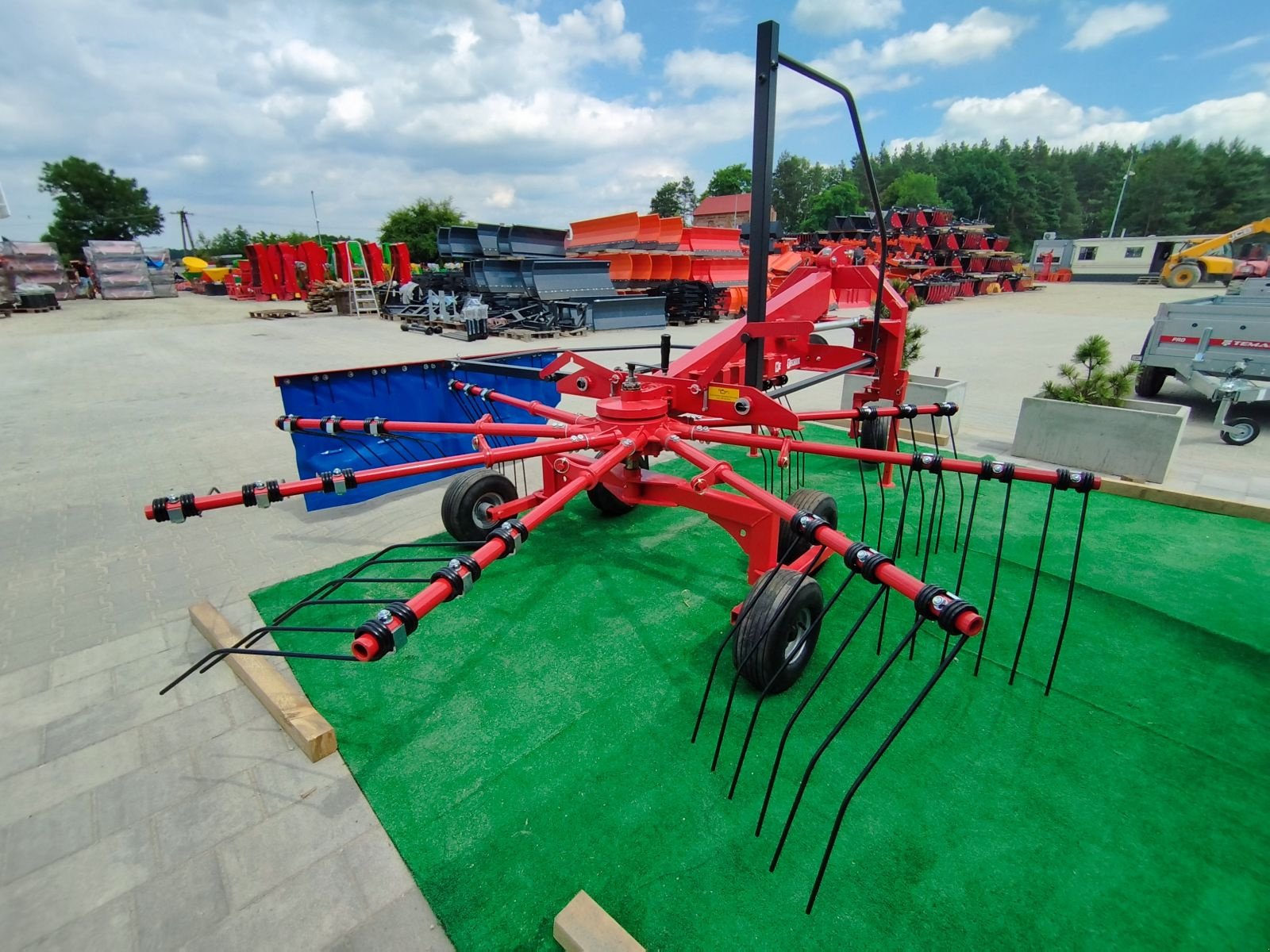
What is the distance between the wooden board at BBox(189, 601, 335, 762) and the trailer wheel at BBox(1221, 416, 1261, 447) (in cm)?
1002

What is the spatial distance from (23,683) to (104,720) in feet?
2.55

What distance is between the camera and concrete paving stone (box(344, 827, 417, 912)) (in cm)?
230

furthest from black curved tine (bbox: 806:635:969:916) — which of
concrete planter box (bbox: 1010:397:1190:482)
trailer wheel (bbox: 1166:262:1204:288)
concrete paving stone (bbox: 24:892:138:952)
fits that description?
trailer wheel (bbox: 1166:262:1204:288)

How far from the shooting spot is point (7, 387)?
11.2 meters

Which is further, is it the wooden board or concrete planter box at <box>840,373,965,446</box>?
concrete planter box at <box>840,373,965,446</box>

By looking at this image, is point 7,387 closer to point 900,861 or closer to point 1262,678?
point 900,861

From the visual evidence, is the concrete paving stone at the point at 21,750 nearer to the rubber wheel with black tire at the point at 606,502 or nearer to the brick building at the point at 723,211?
the rubber wheel with black tire at the point at 606,502

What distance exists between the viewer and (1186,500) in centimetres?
543

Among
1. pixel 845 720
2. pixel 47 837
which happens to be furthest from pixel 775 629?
pixel 47 837

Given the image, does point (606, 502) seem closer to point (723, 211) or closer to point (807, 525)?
point (807, 525)

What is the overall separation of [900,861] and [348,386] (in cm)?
559

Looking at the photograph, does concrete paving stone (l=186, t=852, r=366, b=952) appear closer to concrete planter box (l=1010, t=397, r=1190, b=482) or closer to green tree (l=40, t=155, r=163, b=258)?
concrete planter box (l=1010, t=397, r=1190, b=482)

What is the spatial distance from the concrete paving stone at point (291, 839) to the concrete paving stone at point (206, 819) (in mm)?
74

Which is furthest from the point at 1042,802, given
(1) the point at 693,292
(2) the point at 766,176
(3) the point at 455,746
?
(1) the point at 693,292
